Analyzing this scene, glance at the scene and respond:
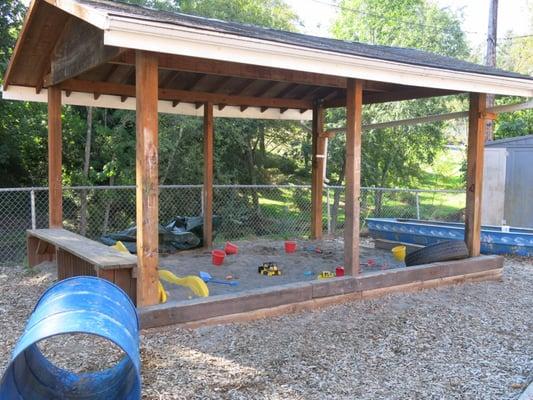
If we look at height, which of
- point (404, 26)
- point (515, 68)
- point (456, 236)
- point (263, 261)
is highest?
point (515, 68)

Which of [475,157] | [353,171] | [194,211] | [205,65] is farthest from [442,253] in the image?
[194,211]

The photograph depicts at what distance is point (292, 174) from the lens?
676 inches

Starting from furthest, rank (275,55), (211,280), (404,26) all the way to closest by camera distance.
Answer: (404,26) → (211,280) → (275,55)

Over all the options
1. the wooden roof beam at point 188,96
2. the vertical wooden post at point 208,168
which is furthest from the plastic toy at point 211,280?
the wooden roof beam at point 188,96

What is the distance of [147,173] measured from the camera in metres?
4.18

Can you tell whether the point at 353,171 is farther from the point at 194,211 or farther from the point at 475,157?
the point at 194,211

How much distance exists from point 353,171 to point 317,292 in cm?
132

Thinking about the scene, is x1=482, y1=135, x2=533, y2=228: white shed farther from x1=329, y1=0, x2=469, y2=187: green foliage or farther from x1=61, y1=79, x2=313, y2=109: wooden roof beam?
x1=61, y1=79, x2=313, y2=109: wooden roof beam

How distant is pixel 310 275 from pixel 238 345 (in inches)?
103

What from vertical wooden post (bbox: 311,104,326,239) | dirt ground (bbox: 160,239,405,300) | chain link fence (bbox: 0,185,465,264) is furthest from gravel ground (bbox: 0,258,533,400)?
chain link fence (bbox: 0,185,465,264)

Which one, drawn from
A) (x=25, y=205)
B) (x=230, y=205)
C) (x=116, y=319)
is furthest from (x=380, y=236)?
(x=25, y=205)

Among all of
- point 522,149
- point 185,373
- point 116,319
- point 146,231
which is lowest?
point 185,373

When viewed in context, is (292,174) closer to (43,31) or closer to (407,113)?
(407,113)

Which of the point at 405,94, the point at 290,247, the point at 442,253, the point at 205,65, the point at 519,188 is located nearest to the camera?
the point at 205,65
